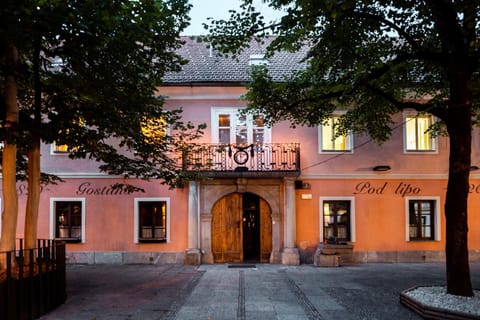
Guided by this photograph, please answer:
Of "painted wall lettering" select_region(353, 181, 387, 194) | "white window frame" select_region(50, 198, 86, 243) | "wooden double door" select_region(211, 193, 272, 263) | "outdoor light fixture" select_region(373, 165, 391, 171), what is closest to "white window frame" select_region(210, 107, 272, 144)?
"wooden double door" select_region(211, 193, 272, 263)

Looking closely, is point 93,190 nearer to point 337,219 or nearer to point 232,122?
point 232,122

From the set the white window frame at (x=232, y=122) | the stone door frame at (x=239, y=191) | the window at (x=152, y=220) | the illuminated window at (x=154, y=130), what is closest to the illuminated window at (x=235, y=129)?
the white window frame at (x=232, y=122)

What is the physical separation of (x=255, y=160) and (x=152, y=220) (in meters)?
4.30

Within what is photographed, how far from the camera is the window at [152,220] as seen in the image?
15.3 m

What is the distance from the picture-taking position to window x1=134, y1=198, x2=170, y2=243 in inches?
602

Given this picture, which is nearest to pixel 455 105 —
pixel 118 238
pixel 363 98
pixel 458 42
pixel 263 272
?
pixel 458 42

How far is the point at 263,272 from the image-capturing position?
13156 millimetres

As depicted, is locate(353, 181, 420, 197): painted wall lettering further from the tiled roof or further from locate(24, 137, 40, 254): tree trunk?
locate(24, 137, 40, 254): tree trunk

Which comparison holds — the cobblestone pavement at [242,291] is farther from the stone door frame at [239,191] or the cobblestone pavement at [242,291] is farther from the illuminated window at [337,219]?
the illuminated window at [337,219]

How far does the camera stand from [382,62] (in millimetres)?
9672

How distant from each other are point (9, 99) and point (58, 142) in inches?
49.4

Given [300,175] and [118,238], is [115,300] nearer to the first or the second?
[118,238]

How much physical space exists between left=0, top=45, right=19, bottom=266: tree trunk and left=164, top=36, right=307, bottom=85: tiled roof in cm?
695

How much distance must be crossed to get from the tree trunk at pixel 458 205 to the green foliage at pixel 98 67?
5.88m
